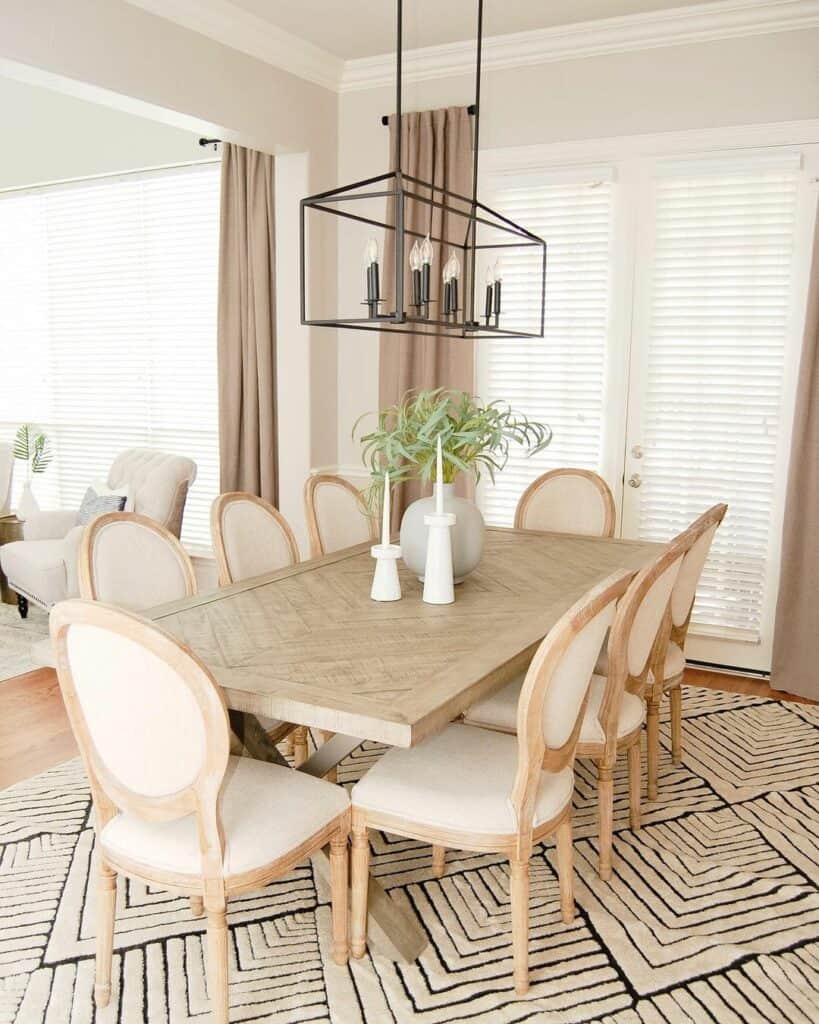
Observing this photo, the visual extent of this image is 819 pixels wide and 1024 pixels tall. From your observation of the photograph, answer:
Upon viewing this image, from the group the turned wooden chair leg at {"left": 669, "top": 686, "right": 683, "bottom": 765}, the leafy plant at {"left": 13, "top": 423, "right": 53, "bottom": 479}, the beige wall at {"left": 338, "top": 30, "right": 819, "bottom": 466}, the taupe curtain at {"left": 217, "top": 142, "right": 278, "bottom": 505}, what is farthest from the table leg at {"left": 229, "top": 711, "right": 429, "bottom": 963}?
the leafy plant at {"left": 13, "top": 423, "right": 53, "bottom": 479}

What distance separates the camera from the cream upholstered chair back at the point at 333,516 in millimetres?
3547

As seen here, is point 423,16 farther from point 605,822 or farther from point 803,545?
point 605,822

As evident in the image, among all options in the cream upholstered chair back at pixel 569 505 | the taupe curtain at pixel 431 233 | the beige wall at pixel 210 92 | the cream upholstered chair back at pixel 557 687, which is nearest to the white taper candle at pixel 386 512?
the cream upholstered chair back at pixel 557 687

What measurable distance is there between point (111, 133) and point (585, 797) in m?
4.69

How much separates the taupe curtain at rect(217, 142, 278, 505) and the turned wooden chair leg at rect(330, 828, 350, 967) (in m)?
3.06

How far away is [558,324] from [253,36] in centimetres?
192

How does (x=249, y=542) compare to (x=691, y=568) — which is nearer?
(x=691, y=568)

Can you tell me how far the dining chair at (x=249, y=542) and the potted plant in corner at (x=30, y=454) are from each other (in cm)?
271

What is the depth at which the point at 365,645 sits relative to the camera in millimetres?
2188

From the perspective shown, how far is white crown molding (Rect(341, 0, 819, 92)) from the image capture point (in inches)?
147

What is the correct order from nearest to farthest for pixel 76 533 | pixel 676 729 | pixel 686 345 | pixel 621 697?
pixel 621 697
pixel 676 729
pixel 686 345
pixel 76 533

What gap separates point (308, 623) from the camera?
7.78 ft

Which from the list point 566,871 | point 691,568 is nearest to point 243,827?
point 566,871

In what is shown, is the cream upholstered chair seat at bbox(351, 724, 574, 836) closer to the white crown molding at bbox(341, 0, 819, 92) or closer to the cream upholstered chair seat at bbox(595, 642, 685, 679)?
the cream upholstered chair seat at bbox(595, 642, 685, 679)
